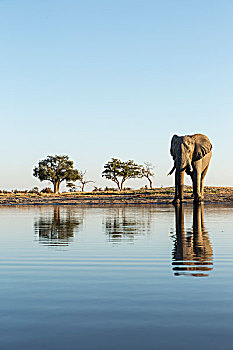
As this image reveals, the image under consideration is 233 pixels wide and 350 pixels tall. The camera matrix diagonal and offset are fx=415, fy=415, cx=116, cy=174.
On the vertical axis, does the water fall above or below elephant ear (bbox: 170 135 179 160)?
below

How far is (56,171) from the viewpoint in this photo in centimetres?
7981

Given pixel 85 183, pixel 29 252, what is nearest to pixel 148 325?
pixel 29 252

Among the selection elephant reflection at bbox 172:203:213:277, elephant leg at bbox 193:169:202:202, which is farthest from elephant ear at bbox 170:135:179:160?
elephant reflection at bbox 172:203:213:277

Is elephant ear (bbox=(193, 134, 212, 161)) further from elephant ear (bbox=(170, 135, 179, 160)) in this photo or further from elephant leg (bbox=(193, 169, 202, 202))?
elephant ear (bbox=(170, 135, 179, 160))

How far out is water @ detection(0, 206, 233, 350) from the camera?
3.53m

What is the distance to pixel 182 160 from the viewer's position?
3312 cm

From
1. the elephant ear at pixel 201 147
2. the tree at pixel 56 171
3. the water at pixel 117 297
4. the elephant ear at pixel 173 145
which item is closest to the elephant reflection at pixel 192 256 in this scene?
the water at pixel 117 297

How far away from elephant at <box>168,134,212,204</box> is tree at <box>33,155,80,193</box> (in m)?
46.4

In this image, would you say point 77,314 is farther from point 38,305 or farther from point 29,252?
point 29,252

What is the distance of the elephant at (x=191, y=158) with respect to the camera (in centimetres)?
3325

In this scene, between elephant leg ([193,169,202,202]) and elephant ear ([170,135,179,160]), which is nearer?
elephant leg ([193,169,202,202])

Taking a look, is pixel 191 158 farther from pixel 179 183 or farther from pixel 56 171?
pixel 56 171

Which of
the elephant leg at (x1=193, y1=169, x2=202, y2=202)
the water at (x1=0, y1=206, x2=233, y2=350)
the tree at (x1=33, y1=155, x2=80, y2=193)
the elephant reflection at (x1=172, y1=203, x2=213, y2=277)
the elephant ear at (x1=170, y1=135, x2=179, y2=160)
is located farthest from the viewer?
the tree at (x1=33, y1=155, x2=80, y2=193)

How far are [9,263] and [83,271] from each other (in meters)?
1.65
